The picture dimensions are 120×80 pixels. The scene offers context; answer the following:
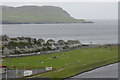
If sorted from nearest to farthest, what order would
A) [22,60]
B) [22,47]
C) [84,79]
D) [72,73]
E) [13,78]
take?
1. [13,78]
2. [84,79]
3. [72,73]
4. [22,60]
5. [22,47]

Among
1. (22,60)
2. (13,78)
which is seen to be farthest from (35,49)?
(13,78)

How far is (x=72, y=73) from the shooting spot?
37562mm

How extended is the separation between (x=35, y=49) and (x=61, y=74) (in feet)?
75.8

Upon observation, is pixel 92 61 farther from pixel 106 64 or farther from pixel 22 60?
pixel 22 60

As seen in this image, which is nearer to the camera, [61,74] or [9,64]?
[61,74]

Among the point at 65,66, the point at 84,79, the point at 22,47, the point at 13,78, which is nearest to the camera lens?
the point at 13,78

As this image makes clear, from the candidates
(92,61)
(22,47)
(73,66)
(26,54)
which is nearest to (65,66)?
(73,66)

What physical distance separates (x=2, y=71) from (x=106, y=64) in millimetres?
19643

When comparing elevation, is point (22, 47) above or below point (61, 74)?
above

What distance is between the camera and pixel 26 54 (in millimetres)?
52438

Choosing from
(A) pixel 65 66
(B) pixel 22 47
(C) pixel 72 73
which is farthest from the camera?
(B) pixel 22 47

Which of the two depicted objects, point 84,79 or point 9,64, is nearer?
point 84,79

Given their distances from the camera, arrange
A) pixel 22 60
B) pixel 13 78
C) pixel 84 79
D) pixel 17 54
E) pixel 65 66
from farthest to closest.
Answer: pixel 17 54
pixel 22 60
pixel 65 66
pixel 84 79
pixel 13 78

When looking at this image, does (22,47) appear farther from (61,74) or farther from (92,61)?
(61,74)
